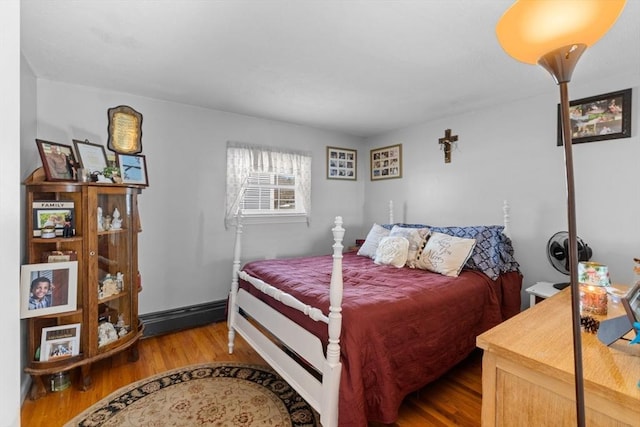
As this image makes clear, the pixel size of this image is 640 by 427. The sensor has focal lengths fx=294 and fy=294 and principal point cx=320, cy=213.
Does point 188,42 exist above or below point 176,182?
above

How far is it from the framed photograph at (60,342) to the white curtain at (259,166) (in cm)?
157

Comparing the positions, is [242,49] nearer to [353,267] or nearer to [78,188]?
[78,188]

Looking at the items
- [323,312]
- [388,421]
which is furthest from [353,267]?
[388,421]

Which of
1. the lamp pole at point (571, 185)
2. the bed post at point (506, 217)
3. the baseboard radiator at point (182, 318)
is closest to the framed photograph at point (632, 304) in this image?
the lamp pole at point (571, 185)

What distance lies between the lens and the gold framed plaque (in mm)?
2613

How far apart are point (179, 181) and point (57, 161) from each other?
998 mm

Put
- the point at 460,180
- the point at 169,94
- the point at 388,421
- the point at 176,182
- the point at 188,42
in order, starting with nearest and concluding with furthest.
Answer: the point at 388,421, the point at 188,42, the point at 169,94, the point at 176,182, the point at 460,180

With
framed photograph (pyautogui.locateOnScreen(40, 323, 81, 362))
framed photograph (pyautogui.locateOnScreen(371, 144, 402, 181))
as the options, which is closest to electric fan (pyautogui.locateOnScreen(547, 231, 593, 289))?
framed photograph (pyautogui.locateOnScreen(371, 144, 402, 181))

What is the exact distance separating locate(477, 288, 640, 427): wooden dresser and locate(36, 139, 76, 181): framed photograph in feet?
8.69

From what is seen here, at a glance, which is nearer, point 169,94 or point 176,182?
point 169,94

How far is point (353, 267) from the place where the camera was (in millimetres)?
2670

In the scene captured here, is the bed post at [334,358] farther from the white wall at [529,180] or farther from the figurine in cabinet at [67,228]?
the white wall at [529,180]

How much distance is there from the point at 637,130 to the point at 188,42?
3.21 m

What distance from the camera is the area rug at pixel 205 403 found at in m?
1.71
